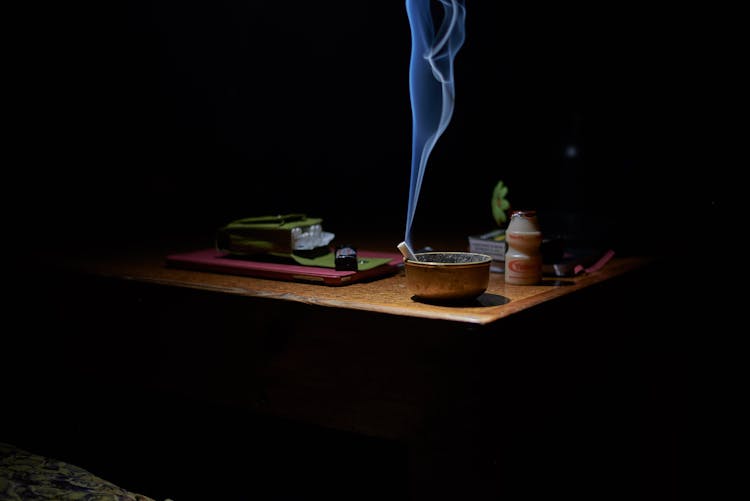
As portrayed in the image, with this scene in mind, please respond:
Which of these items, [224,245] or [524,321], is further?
[224,245]

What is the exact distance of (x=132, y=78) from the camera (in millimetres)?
3260

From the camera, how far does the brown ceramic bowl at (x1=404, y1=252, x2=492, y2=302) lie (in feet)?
4.06

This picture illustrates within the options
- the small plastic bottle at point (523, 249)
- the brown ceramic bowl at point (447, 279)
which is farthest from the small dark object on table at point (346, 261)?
the small plastic bottle at point (523, 249)

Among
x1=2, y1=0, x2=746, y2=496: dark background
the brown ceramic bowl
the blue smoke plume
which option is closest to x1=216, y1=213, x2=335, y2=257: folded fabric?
the blue smoke plume

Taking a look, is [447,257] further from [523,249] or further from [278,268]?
[278,268]

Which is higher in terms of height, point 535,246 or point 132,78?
point 132,78

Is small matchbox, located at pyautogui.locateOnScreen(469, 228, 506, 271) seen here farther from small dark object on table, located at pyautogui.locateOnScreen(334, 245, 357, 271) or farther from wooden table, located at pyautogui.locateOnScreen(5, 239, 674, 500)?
small dark object on table, located at pyautogui.locateOnScreen(334, 245, 357, 271)

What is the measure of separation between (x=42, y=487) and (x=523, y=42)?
2.46 metres

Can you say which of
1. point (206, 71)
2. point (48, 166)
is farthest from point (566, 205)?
point (48, 166)

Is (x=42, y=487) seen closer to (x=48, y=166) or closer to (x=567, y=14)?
(x=48, y=166)

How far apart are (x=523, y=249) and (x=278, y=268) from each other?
1.92ft

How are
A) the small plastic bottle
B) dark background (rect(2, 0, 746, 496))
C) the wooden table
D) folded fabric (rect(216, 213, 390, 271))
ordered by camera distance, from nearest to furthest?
1. the wooden table
2. the small plastic bottle
3. folded fabric (rect(216, 213, 390, 271))
4. dark background (rect(2, 0, 746, 496))

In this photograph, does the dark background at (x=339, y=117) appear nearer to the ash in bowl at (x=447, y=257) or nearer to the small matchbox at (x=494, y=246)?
the small matchbox at (x=494, y=246)

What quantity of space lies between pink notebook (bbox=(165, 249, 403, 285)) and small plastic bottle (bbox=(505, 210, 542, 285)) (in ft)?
1.00
